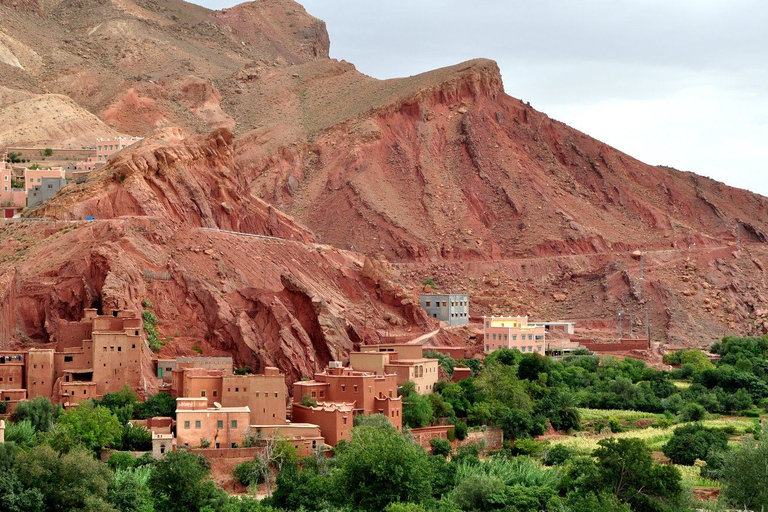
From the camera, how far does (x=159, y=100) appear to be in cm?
16275

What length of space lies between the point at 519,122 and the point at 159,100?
124 ft

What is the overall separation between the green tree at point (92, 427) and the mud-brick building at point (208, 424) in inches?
110

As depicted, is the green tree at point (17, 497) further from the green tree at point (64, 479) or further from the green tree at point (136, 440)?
the green tree at point (136, 440)

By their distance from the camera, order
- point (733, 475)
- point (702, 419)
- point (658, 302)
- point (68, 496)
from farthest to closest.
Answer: point (658, 302)
point (702, 419)
point (733, 475)
point (68, 496)

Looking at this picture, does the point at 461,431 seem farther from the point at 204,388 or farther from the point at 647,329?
the point at 647,329

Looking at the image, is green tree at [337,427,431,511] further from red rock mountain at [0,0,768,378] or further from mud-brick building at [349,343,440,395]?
red rock mountain at [0,0,768,378]

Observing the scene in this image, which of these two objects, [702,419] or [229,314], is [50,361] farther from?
[702,419]

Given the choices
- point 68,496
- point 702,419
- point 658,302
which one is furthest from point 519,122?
point 68,496

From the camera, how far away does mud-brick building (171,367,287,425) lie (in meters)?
72.0

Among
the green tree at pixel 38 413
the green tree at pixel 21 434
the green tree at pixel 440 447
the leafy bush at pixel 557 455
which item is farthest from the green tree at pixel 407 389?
the green tree at pixel 21 434

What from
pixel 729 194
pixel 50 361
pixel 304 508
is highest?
pixel 729 194

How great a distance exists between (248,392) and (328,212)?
71452mm

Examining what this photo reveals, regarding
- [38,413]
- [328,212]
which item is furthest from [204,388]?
[328,212]

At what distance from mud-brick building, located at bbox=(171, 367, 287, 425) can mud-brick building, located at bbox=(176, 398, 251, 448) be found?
145cm
